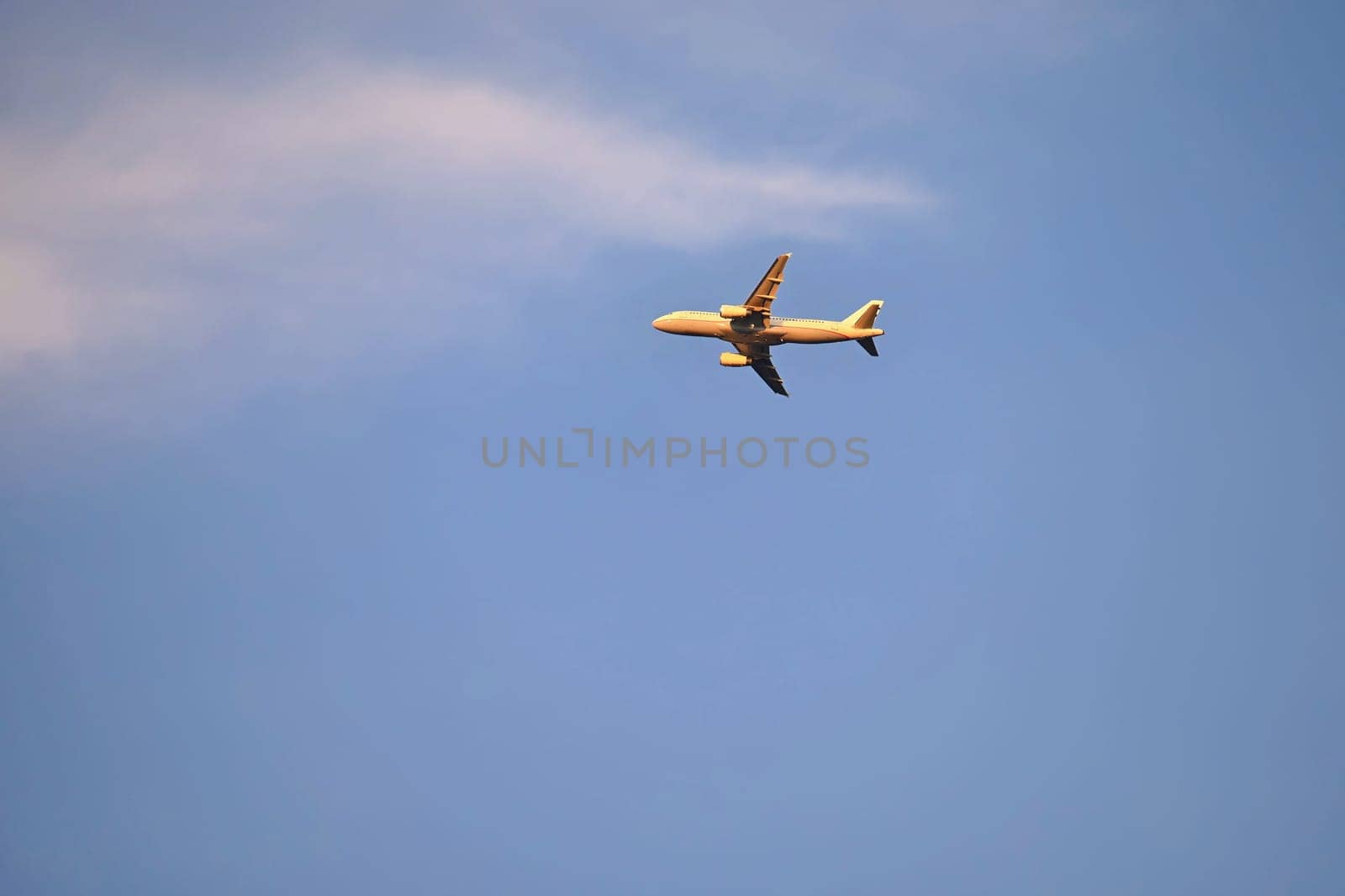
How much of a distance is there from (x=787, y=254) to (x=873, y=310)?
10.1 meters

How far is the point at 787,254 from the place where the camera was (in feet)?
632

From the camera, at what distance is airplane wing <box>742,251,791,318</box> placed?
19325cm

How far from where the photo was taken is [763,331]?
199 meters

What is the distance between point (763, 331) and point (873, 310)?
9.65 metres

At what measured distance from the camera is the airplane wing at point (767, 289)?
7608 inches

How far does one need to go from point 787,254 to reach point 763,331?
8759mm

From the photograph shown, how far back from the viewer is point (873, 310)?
198m

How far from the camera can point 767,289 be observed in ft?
641
